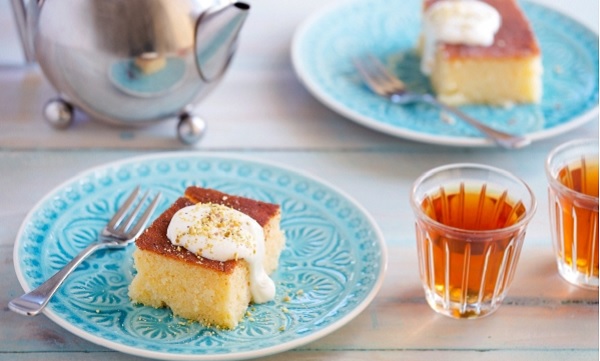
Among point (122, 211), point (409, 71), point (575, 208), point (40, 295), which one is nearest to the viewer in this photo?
point (40, 295)

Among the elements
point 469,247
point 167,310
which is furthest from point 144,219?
point 469,247

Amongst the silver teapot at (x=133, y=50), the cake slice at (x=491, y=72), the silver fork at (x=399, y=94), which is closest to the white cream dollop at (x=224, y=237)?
the silver teapot at (x=133, y=50)

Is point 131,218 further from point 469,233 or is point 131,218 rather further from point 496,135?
point 496,135

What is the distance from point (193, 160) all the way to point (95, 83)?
0.22 meters

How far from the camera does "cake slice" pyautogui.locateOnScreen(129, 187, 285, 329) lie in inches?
47.1

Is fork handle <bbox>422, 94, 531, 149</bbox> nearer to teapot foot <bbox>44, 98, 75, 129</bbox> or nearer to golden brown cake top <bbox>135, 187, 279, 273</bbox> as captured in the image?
golden brown cake top <bbox>135, 187, 279, 273</bbox>

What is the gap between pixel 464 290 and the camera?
1.28m

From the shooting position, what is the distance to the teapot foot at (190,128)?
169cm

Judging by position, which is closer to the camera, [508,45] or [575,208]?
[575,208]

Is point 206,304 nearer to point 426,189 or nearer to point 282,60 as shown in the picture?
point 426,189

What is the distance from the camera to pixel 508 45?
186cm

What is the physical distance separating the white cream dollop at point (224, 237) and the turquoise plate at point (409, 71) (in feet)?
1.67

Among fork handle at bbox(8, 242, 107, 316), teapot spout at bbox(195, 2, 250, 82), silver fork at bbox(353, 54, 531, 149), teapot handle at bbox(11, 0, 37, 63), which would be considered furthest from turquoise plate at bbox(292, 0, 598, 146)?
fork handle at bbox(8, 242, 107, 316)

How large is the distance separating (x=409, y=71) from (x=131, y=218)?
814 millimetres
